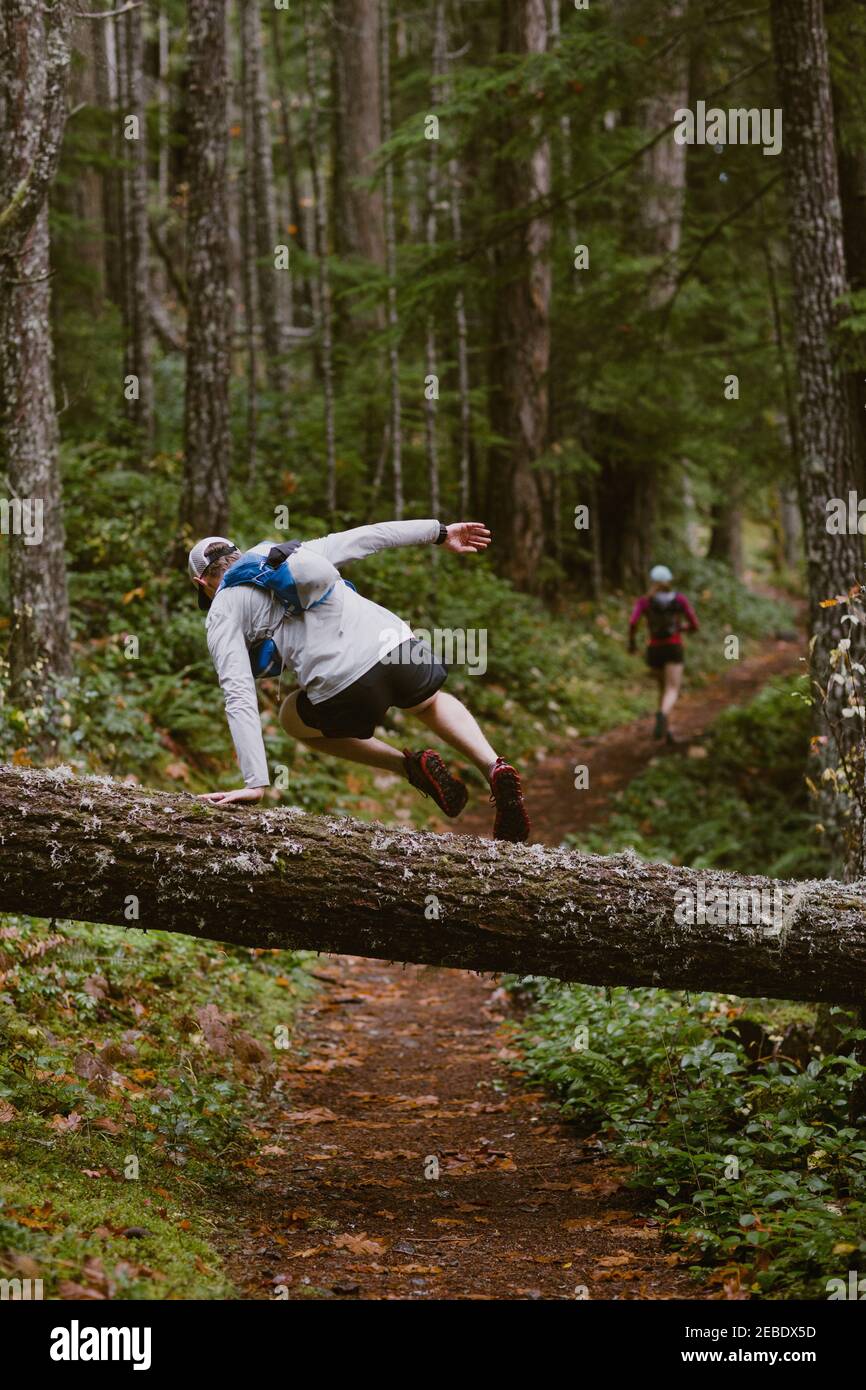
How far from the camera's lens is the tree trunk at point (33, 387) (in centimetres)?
833

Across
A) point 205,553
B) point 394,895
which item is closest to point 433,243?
point 205,553

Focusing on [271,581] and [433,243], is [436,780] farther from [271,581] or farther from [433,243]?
[433,243]

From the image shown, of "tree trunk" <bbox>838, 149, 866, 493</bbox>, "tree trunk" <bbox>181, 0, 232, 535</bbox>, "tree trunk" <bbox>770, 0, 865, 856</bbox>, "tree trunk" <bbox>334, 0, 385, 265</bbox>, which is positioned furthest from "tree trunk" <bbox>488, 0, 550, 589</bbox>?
"tree trunk" <bbox>770, 0, 865, 856</bbox>

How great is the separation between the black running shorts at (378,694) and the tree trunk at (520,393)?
40.4ft

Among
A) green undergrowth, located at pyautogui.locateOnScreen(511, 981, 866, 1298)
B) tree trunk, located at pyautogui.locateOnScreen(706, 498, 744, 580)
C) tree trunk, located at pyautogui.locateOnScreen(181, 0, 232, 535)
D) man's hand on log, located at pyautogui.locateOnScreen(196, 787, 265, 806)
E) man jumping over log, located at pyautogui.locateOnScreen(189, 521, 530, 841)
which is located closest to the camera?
green undergrowth, located at pyautogui.locateOnScreen(511, 981, 866, 1298)

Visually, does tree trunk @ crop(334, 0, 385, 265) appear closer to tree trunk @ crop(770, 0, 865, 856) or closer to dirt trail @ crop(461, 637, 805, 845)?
dirt trail @ crop(461, 637, 805, 845)

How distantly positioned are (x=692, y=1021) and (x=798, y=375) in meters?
5.74

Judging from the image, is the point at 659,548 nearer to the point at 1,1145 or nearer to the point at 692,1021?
the point at 692,1021

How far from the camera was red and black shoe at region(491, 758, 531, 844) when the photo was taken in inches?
246

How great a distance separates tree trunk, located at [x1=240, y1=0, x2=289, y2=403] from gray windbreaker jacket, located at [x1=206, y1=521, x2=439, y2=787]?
512 inches

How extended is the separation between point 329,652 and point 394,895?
1.33 meters

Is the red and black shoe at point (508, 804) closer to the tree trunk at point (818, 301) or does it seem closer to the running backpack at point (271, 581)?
the running backpack at point (271, 581)

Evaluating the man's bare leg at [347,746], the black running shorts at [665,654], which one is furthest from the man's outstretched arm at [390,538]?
the black running shorts at [665,654]

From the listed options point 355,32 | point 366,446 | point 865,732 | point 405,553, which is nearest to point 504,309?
point 366,446
